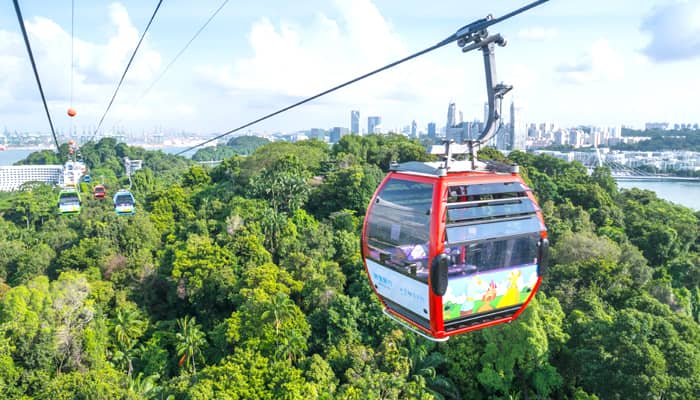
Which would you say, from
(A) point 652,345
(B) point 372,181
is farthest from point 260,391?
(B) point 372,181

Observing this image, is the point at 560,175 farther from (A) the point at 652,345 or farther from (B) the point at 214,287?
(B) the point at 214,287

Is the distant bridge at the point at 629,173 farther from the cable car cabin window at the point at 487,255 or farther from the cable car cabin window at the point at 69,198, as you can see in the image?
the cable car cabin window at the point at 487,255

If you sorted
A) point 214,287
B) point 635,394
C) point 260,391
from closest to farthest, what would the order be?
point 635,394
point 260,391
point 214,287

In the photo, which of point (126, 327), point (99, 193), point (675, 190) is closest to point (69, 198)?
point (99, 193)

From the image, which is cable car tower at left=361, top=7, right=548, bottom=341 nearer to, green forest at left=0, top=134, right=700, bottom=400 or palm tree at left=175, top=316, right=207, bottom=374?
green forest at left=0, top=134, right=700, bottom=400

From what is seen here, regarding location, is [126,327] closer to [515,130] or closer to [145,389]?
[145,389]
